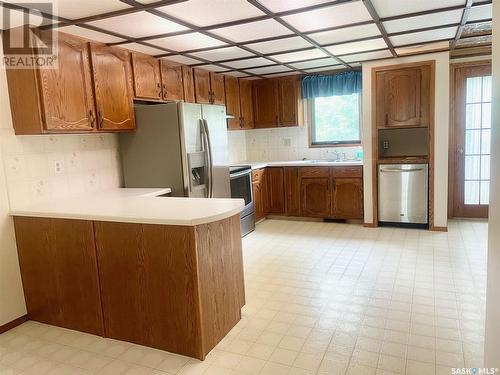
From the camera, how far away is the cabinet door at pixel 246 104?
5441 millimetres

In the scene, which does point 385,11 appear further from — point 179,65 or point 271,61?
point 179,65

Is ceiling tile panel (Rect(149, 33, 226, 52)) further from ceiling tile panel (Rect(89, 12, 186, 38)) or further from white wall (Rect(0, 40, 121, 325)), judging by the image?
white wall (Rect(0, 40, 121, 325))

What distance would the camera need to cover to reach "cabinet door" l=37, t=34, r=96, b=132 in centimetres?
260

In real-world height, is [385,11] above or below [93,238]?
above

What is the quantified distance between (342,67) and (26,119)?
3.98 metres

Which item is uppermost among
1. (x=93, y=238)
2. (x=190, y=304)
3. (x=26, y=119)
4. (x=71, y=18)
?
(x=71, y=18)

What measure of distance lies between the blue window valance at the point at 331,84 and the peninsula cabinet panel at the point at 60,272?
3969 millimetres

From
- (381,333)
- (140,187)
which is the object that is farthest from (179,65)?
(381,333)

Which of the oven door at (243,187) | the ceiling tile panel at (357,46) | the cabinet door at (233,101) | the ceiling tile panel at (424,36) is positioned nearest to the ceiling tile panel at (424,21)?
the ceiling tile panel at (424,36)

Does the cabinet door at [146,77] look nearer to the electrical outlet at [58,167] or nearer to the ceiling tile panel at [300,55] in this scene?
the electrical outlet at [58,167]

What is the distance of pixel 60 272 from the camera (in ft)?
8.40

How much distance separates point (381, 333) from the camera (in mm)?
2350

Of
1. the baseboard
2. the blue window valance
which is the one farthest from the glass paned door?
the baseboard

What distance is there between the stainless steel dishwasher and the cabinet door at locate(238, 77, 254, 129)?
2.04m
